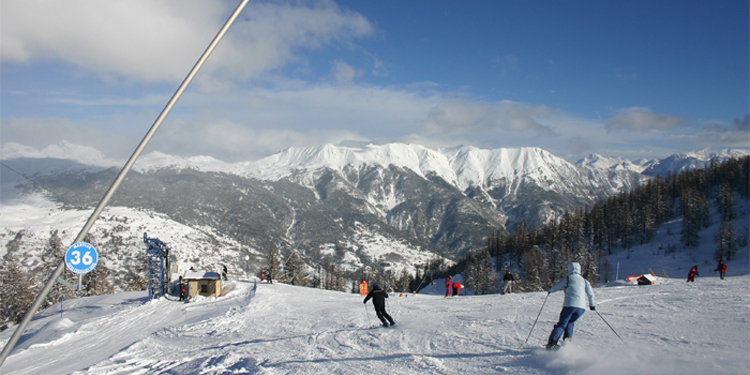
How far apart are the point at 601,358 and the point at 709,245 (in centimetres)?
10897

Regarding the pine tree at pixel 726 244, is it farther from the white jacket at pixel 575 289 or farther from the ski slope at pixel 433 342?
the white jacket at pixel 575 289

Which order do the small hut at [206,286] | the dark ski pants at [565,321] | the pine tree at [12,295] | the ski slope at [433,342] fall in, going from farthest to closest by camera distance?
the pine tree at [12,295] → the small hut at [206,286] → the dark ski pants at [565,321] → the ski slope at [433,342]

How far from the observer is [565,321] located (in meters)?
8.57

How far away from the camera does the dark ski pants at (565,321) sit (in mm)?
8461

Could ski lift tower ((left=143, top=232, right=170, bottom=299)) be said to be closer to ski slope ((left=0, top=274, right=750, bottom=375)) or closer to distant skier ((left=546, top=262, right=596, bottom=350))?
ski slope ((left=0, top=274, right=750, bottom=375))

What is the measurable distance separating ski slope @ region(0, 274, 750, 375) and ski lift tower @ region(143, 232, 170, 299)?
12.6 m

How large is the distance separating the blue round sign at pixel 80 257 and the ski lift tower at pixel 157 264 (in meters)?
30.6

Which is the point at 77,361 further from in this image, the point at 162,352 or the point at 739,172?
the point at 739,172

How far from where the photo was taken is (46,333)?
22.4 meters

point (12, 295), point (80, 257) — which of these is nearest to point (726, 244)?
point (80, 257)

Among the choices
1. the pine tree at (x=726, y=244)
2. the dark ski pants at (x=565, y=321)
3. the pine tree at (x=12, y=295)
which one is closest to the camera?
the dark ski pants at (x=565, y=321)

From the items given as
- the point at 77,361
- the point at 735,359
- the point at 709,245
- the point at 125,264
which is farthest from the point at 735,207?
the point at 125,264

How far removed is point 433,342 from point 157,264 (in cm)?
3454

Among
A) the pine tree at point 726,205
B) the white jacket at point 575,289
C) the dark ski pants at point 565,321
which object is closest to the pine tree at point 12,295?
the dark ski pants at point 565,321
